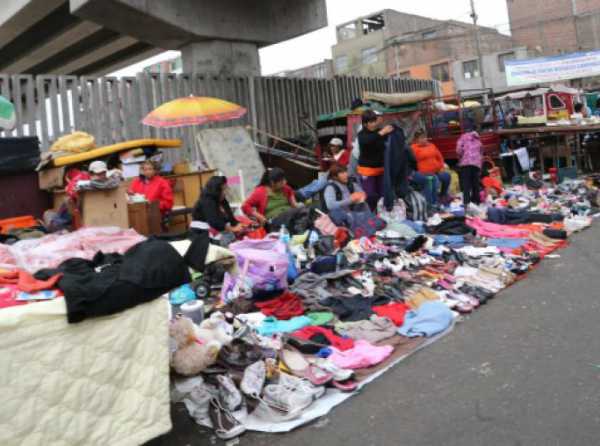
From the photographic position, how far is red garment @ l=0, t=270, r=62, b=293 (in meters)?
2.77

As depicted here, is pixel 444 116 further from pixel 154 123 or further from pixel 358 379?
pixel 358 379

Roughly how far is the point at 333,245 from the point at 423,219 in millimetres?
2604

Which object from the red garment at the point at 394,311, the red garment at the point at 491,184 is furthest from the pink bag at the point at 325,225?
the red garment at the point at 491,184

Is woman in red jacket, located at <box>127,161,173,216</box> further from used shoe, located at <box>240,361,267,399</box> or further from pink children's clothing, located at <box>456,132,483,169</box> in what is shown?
pink children's clothing, located at <box>456,132,483,169</box>

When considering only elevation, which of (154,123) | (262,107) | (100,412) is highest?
(262,107)

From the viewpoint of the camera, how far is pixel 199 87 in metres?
12.2

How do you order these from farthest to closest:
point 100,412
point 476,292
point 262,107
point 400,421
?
point 262,107
point 476,292
point 400,421
point 100,412

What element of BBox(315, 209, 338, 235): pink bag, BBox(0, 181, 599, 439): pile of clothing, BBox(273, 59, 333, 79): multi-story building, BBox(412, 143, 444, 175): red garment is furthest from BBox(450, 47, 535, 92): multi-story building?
BBox(0, 181, 599, 439): pile of clothing

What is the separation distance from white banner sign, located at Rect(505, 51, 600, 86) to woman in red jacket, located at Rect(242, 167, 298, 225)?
18.2m

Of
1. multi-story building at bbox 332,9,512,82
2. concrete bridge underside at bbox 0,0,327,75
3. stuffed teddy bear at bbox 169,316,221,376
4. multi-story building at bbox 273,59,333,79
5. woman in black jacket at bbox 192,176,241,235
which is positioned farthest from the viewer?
multi-story building at bbox 273,59,333,79

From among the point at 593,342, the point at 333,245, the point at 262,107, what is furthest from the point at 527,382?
the point at 262,107

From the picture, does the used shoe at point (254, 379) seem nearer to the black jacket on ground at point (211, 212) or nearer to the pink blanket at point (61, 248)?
the pink blanket at point (61, 248)

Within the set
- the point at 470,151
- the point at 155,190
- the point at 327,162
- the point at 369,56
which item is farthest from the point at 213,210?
the point at 369,56

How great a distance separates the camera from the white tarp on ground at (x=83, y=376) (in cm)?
251
